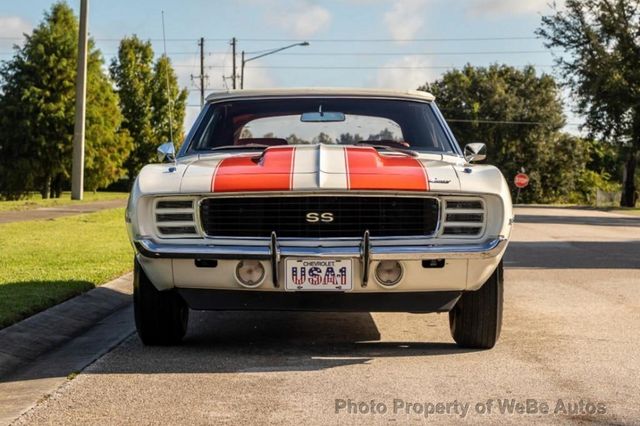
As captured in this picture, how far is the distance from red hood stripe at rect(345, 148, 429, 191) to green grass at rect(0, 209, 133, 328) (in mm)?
2570

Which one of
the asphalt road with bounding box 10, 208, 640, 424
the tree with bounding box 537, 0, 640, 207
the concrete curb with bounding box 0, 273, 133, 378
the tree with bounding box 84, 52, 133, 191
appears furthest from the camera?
the tree with bounding box 84, 52, 133, 191

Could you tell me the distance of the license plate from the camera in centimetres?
605

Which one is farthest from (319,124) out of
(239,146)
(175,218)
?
(175,218)

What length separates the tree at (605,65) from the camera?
47219mm

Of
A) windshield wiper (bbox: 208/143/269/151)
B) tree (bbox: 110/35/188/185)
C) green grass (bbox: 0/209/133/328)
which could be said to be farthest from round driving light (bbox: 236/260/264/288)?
tree (bbox: 110/35/188/185)

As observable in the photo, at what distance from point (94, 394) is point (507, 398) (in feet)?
6.39

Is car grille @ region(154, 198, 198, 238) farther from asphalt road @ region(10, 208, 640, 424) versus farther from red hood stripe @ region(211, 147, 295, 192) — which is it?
asphalt road @ region(10, 208, 640, 424)

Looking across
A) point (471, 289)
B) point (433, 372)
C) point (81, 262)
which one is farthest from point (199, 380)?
point (81, 262)

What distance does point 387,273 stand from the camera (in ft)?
20.1

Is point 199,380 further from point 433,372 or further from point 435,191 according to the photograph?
point 435,191

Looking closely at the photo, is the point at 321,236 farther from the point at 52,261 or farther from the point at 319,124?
the point at 52,261

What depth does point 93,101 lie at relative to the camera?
6681 centimetres

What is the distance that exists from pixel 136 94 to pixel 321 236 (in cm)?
7809

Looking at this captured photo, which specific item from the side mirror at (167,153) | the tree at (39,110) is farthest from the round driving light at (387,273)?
the tree at (39,110)
